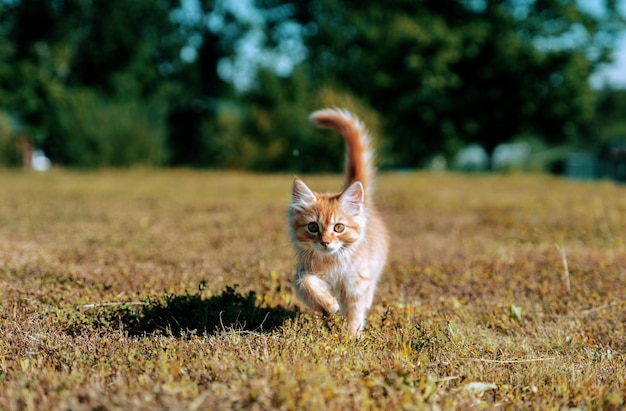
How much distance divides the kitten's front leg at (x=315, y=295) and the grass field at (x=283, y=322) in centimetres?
A: 12

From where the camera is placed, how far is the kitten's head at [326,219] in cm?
362

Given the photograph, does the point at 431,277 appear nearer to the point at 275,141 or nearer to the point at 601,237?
the point at 601,237

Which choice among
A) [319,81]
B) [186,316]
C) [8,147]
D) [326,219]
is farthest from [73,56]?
[326,219]

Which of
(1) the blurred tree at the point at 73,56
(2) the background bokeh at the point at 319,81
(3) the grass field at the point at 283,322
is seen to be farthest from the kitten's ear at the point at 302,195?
(1) the blurred tree at the point at 73,56

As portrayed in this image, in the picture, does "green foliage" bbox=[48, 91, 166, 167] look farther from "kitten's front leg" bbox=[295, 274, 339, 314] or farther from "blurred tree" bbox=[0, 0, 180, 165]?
"kitten's front leg" bbox=[295, 274, 339, 314]

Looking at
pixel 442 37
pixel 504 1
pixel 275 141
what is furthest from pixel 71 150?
pixel 504 1

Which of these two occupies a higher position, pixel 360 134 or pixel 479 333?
pixel 360 134

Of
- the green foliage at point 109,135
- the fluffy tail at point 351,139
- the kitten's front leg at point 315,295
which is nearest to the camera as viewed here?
the kitten's front leg at point 315,295

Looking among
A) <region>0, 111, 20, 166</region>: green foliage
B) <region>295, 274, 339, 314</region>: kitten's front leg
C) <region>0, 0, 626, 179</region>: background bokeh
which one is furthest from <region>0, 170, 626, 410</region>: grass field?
<region>0, 111, 20, 166</region>: green foliage

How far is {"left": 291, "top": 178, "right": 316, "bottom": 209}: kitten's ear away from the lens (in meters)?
3.70

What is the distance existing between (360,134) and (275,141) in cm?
2165

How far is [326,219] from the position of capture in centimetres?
363

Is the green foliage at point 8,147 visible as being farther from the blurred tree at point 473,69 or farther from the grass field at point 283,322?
the grass field at point 283,322

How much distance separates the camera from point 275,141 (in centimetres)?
2612
